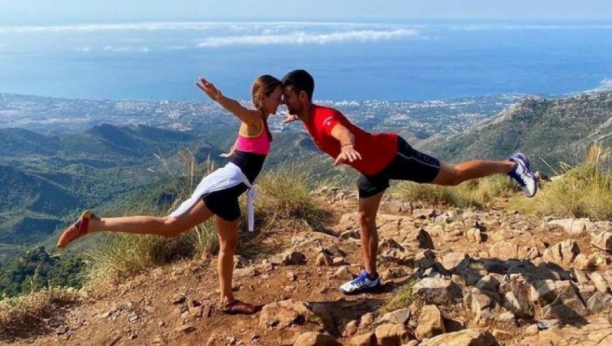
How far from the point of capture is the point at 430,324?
13.7ft

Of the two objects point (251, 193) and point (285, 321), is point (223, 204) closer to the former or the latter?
point (251, 193)

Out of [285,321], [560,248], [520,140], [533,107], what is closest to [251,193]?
[285,321]

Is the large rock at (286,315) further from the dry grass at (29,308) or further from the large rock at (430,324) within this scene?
the dry grass at (29,308)

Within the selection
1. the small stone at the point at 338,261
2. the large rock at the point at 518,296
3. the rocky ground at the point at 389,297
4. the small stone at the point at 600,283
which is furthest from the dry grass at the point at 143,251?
the small stone at the point at 600,283

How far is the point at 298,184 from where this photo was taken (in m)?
8.59

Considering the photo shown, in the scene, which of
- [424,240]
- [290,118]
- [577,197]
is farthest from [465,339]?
[577,197]

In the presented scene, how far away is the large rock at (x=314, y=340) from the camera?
4230mm

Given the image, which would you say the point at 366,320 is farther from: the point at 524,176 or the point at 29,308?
the point at 29,308

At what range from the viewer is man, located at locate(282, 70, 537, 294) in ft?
15.7

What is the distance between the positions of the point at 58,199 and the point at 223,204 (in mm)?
150085

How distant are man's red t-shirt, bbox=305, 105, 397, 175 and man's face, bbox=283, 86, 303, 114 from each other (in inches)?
5.1

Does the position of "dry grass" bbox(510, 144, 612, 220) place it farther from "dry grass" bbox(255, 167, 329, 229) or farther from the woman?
the woman

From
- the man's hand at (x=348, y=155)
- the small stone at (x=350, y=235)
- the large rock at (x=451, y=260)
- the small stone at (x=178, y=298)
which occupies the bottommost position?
the small stone at (x=178, y=298)

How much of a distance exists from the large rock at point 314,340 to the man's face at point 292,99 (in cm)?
187
